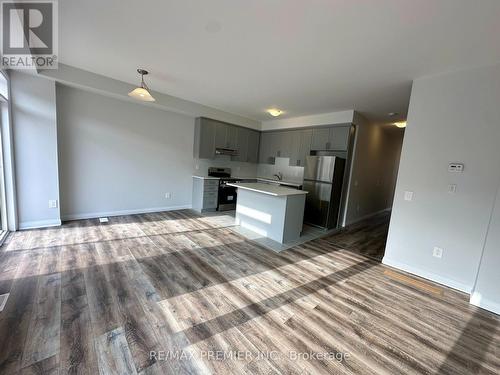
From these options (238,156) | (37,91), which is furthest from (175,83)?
(238,156)

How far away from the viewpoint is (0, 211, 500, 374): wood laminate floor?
147cm

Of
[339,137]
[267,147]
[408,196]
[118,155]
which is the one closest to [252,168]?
[267,147]

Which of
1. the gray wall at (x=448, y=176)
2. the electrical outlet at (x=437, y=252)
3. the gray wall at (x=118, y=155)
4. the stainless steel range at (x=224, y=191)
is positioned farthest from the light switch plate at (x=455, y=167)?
the gray wall at (x=118, y=155)

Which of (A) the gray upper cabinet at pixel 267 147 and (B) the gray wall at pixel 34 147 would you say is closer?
(B) the gray wall at pixel 34 147

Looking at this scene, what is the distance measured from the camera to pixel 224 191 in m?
5.64

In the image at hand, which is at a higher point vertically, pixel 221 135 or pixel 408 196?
pixel 221 135

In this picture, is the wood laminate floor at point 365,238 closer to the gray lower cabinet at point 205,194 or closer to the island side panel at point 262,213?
the island side panel at point 262,213

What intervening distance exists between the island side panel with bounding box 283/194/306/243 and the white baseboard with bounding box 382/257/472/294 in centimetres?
144

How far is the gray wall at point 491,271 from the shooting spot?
2268mm

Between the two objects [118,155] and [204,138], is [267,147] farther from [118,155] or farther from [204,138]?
[118,155]

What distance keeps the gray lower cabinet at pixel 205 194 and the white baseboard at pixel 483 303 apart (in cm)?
478

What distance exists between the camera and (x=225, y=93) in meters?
4.12

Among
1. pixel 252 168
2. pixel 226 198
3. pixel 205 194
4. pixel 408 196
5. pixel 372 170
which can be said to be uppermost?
pixel 372 170

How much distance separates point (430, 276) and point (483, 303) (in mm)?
537
